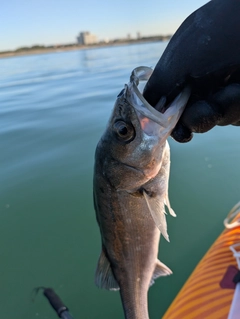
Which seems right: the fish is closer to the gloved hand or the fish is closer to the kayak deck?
the gloved hand

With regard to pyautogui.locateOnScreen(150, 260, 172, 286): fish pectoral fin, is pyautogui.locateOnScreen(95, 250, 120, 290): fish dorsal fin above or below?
above

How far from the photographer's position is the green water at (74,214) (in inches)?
113

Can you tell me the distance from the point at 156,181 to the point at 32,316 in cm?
183

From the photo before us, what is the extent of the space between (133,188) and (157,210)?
188 mm

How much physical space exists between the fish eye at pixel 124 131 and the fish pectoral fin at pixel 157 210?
353 mm

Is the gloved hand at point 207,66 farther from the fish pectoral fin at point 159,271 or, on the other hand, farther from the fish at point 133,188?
the fish pectoral fin at point 159,271

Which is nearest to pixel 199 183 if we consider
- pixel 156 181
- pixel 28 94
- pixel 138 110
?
pixel 156 181

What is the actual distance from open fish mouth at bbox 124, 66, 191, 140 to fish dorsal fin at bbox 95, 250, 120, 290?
0.95m

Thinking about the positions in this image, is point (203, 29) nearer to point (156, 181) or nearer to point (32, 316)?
point (156, 181)

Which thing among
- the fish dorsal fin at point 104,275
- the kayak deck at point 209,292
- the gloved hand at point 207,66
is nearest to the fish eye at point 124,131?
the gloved hand at point 207,66

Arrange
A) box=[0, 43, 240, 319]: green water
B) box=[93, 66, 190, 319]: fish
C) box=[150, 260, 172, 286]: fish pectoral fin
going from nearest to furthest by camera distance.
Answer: box=[93, 66, 190, 319]: fish, box=[150, 260, 172, 286]: fish pectoral fin, box=[0, 43, 240, 319]: green water

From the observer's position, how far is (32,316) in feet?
8.89

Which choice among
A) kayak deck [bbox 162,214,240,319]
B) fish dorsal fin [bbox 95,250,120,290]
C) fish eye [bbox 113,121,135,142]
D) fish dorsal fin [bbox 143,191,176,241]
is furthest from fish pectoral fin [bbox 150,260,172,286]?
fish eye [bbox 113,121,135,142]

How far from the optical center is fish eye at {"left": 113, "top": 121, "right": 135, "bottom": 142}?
1.63 m
